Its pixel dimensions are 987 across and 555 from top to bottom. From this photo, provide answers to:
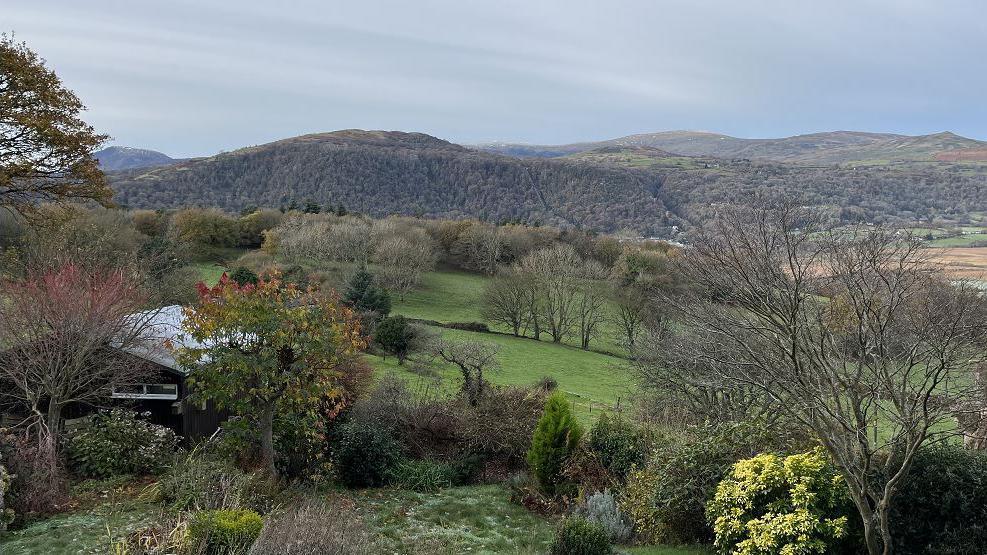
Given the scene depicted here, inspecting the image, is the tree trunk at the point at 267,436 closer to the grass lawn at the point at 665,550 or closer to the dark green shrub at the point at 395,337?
the grass lawn at the point at 665,550

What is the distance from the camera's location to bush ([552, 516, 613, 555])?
27.8 feet

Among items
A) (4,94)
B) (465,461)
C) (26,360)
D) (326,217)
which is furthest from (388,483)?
(326,217)

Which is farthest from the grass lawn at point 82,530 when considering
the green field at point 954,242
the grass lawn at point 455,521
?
the green field at point 954,242

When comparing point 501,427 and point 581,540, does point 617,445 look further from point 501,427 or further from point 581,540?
point 581,540

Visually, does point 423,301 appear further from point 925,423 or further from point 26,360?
point 925,423

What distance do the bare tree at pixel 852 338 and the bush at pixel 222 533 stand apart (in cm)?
650

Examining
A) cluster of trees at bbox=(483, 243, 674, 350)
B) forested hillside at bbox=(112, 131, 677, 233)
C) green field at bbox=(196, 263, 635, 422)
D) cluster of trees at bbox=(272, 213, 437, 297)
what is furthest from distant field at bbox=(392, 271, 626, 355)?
forested hillside at bbox=(112, 131, 677, 233)

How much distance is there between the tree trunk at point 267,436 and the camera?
11.1 m

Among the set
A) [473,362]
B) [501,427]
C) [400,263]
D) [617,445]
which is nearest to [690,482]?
[617,445]

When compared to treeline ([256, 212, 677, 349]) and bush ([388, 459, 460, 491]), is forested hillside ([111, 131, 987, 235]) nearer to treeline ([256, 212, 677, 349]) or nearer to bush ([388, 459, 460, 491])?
treeline ([256, 212, 677, 349])

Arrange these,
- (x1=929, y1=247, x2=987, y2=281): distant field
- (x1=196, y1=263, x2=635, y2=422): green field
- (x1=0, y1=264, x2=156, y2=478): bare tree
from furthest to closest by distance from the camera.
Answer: (x1=196, y1=263, x2=635, y2=422): green field → (x1=0, y1=264, x2=156, y2=478): bare tree → (x1=929, y1=247, x2=987, y2=281): distant field

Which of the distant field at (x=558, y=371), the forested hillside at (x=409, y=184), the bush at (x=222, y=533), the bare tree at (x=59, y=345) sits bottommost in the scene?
Answer: the distant field at (x=558, y=371)

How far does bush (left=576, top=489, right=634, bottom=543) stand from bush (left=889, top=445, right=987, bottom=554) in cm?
379

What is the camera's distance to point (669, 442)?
1170 cm
